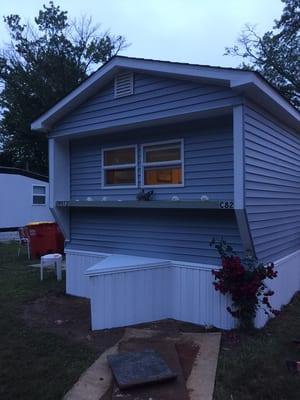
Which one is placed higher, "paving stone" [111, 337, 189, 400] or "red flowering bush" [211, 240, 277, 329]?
"red flowering bush" [211, 240, 277, 329]

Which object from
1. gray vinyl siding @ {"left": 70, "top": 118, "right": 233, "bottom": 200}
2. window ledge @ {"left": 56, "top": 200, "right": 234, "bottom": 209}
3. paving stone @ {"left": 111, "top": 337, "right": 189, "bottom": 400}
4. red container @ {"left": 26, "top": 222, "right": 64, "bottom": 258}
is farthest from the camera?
red container @ {"left": 26, "top": 222, "right": 64, "bottom": 258}

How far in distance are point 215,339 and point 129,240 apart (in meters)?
2.38

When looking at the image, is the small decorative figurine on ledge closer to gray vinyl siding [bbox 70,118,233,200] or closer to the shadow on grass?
gray vinyl siding [bbox 70,118,233,200]

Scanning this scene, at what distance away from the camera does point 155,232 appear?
6637 mm

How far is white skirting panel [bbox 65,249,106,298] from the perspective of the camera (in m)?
7.55

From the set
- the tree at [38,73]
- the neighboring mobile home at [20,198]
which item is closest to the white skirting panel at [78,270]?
the neighboring mobile home at [20,198]

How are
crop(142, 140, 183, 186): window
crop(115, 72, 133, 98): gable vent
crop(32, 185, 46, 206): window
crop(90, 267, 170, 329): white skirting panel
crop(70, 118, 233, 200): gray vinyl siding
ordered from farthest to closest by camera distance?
crop(32, 185, 46, 206): window → crop(115, 72, 133, 98): gable vent → crop(142, 140, 183, 186): window → crop(70, 118, 233, 200): gray vinyl siding → crop(90, 267, 170, 329): white skirting panel

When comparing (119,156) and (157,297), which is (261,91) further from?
(157,297)

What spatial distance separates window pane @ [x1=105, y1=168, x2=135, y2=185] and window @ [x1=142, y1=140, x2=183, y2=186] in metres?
0.30

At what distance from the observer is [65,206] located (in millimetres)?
7820

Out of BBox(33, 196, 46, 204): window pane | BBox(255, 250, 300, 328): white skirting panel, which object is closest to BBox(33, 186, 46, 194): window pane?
BBox(33, 196, 46, 204): window pane

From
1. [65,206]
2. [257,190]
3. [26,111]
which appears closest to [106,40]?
[26,111]

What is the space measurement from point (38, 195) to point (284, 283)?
14610 mm

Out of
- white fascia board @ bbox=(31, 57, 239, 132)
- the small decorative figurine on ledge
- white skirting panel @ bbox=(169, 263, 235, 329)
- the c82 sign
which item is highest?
white fascia board @ bbox=(31, 57, 239, 132)
